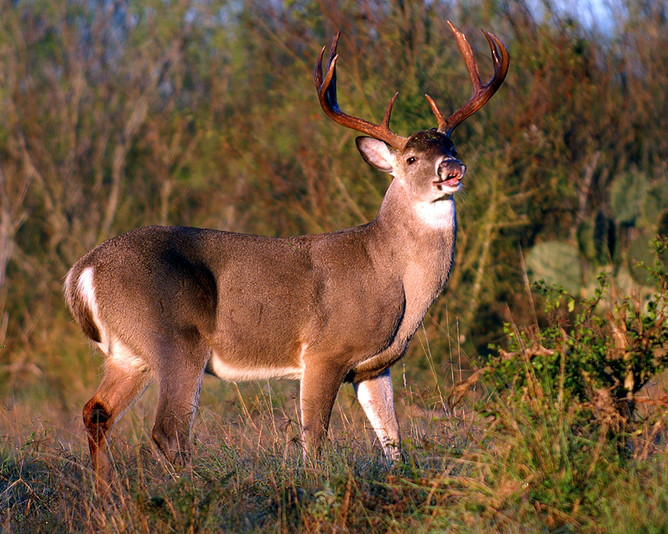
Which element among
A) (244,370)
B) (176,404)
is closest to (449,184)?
(244,370)

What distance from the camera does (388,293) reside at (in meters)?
5.68

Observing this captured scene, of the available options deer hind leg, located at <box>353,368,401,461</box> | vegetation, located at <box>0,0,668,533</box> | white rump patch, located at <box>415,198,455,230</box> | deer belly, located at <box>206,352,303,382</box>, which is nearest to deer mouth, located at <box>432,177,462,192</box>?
white rump patch, located at <box>415,198,455,230</box>

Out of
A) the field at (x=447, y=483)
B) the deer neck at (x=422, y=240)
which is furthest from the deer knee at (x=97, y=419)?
the deer neck at (x=422, y=240)

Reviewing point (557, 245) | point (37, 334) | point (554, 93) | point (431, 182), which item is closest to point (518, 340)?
point (431, 182)

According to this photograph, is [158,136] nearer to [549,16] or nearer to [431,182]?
[549,16]

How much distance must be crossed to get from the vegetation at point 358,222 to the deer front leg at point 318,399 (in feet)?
0.64

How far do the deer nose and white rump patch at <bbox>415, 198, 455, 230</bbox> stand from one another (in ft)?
0.81

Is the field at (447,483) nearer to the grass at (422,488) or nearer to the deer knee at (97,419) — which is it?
the grass at (422,488)

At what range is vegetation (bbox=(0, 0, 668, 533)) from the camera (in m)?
4.15

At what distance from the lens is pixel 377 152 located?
6.26 m

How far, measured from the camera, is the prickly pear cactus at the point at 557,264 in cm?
913

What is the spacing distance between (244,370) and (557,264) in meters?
4.39

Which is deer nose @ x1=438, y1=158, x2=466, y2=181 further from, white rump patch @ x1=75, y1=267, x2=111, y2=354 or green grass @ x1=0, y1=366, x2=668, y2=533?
white rump patch @ x1=75, y1=267, x2=111, y2=354

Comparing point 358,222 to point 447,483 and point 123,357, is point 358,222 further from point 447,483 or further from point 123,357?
point 447,483
